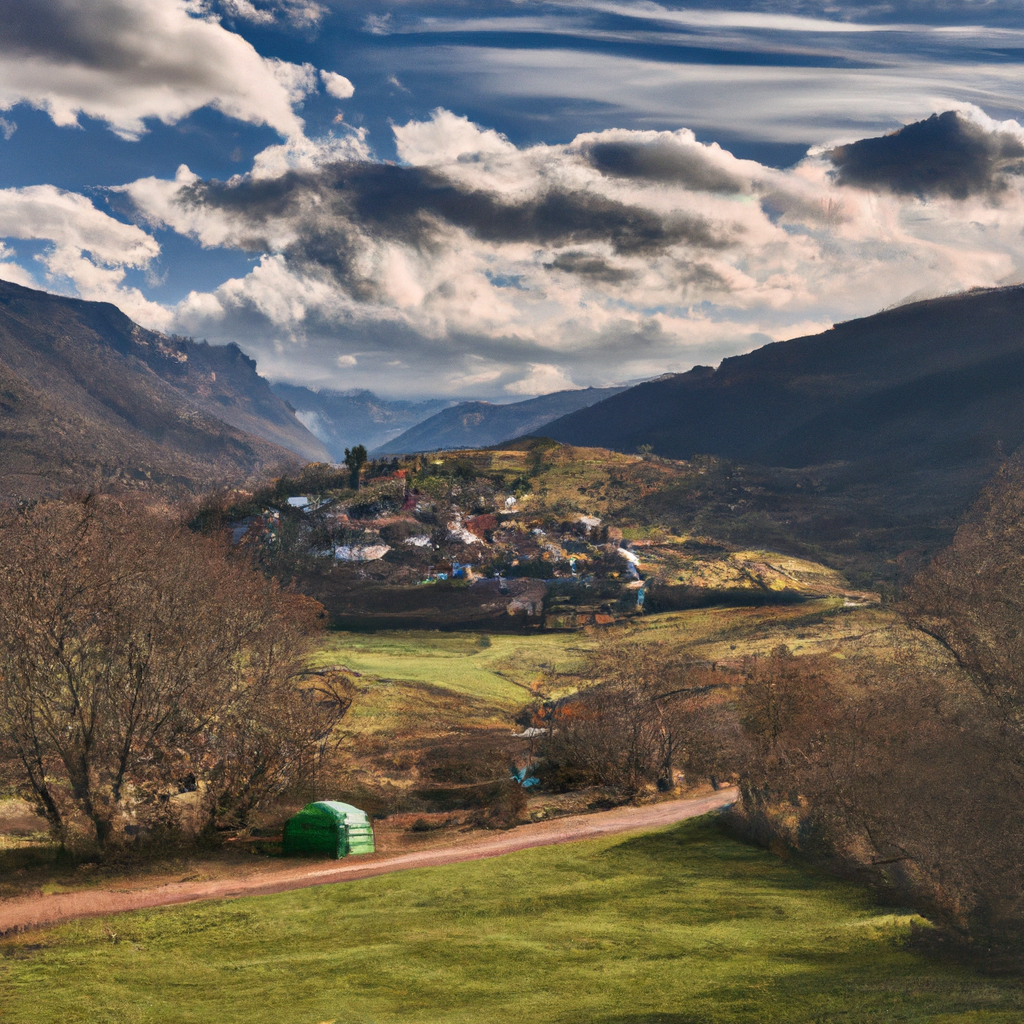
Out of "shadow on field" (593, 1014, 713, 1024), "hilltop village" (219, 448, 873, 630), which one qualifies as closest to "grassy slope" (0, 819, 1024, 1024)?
"shadow on field" (593, 1014, 713, 1024)

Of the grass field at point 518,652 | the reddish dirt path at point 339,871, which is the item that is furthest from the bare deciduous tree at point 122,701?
the grass field at point 518,652

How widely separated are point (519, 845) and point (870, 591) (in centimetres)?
8255

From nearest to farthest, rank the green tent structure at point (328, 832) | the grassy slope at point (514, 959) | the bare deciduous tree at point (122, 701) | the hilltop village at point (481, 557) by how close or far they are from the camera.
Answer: the grassy slope at point (514, 959), the bare deciduous tree at point (122, 701), the green tent structure at point (328, 832), the hilltop village at point (481, 557)

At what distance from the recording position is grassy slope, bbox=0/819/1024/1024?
1163cm

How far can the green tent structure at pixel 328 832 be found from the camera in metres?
26.3

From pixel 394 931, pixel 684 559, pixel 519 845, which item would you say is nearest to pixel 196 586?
pixel 519 845

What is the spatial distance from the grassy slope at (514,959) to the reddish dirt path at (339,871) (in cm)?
159

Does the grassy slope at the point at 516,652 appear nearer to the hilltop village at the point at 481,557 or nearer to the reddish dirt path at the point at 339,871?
the hilltop village at the point at 481,557

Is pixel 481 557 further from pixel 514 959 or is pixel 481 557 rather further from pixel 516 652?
pixel 514 959

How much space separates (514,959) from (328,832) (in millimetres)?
13874

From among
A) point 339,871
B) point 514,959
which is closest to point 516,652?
point 339,871

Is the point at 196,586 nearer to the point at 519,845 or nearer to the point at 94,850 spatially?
the point at 94,850

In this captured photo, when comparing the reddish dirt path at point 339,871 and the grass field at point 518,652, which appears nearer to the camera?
the reddish dirt path at point 339,871

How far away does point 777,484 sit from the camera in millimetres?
158750
